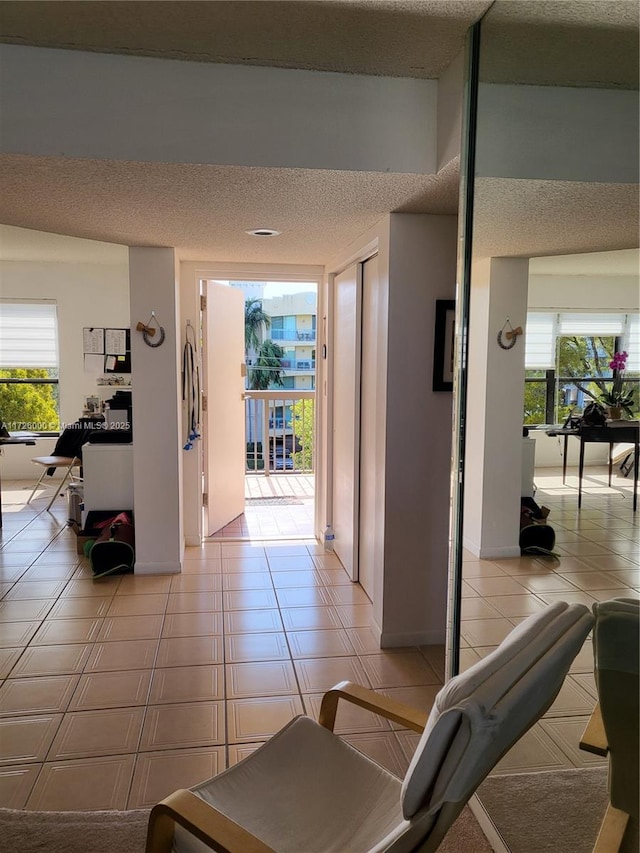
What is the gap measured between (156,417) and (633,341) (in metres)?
3.19

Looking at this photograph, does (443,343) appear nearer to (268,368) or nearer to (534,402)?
(534,402)

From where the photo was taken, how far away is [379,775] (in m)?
1.59

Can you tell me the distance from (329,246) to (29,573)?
276 centimetres

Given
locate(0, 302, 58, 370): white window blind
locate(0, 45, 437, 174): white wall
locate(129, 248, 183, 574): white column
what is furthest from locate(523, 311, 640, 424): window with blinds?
locate(0, 302, 58, 370): white window blind

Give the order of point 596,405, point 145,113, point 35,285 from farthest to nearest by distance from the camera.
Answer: point 35,285 → point 145,113 → point 596,405

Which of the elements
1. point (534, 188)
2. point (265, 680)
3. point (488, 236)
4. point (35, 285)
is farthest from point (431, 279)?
point (35, 285)

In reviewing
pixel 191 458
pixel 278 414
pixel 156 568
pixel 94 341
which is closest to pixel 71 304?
pixel 94 341

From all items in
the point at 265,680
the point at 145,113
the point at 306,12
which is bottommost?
the point at 265,680

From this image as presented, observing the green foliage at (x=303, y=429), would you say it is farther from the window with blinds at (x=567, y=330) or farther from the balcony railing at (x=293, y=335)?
the window with blinds at (x=567, y=330)

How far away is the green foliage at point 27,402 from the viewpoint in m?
6.68

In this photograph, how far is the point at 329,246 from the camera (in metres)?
3.74

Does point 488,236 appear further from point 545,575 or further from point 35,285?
point 35,285

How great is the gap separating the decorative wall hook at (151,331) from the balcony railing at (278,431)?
2.63 metres

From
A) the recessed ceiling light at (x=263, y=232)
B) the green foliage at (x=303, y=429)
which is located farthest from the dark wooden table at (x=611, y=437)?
the green foliage at (x=303, y=429)
